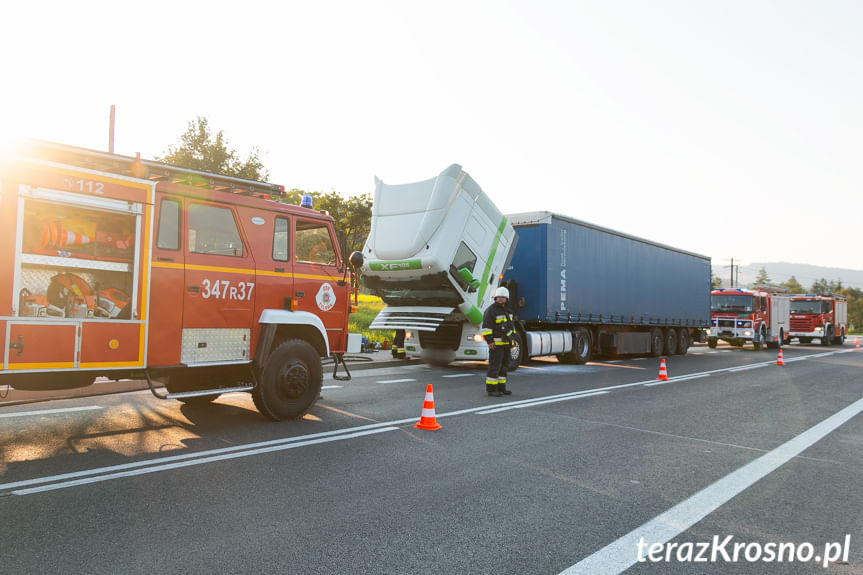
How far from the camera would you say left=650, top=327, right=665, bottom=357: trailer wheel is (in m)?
21.2

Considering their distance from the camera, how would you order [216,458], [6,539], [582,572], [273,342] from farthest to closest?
[273,342]
[216,458]
[6,539]
[582,572]

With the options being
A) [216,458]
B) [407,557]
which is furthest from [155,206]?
[407,557]

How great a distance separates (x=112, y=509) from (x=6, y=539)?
2.15ft

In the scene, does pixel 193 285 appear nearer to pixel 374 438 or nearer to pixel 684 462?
pixel 374 438

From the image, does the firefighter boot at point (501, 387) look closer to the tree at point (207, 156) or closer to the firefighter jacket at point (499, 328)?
the firefighter jacket at point (499, 328)

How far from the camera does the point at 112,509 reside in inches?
162

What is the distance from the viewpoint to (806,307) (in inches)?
1433

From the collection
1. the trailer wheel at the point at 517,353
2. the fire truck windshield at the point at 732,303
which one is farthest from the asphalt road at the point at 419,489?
the fire truck windshield at the point at 732,303

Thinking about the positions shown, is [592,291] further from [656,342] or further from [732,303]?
[732,303]

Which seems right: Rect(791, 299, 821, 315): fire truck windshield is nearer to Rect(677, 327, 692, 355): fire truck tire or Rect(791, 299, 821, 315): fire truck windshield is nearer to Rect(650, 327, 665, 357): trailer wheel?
Rect(677, 327, 692, 355): fire truck tire

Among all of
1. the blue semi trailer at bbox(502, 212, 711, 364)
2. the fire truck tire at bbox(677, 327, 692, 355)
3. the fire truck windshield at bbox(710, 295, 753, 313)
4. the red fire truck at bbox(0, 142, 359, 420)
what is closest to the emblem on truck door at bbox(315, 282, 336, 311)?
the red fire truck at bbox(0, 142, 359, 420)

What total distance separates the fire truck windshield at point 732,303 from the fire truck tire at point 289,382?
2515 cm

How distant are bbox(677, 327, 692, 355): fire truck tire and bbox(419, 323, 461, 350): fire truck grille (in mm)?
12892

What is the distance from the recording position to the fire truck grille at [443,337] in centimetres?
1364
